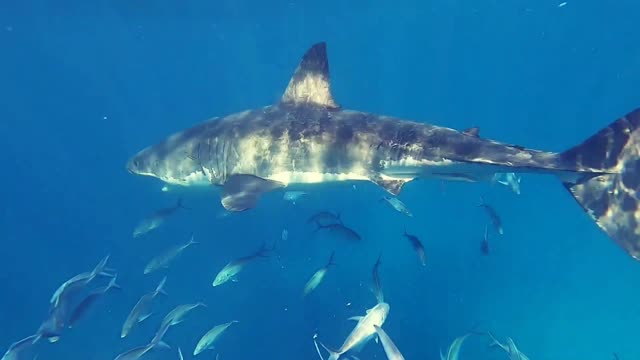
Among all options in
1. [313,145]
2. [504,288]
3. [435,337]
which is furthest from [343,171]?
[504,288]

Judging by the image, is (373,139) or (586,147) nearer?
(586,147)

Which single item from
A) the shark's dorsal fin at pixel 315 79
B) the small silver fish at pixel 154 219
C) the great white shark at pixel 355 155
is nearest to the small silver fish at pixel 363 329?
the great white shark at pixel 355 155

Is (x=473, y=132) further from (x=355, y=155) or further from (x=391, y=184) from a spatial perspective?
(x=355, y=155)

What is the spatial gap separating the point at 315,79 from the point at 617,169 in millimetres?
4596

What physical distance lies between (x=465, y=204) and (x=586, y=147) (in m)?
33.4

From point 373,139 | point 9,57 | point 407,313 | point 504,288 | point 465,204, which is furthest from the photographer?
point 9,57

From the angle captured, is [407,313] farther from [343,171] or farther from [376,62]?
[376,62]

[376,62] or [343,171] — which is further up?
[376,62]

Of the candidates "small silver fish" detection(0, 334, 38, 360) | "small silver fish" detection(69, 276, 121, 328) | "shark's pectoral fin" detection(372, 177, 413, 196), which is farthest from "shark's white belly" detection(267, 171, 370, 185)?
"small silver fish" detection(0, 334, 38, 360)

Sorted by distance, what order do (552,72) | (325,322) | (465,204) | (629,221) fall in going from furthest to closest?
(552,72)
(465,204)
(325,322)
(629,221)

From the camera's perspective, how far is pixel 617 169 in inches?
241

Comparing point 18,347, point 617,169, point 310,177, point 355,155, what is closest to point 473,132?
point 355,155

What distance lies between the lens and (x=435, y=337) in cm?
1794

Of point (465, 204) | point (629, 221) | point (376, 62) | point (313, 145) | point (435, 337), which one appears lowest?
point (435, 337)
